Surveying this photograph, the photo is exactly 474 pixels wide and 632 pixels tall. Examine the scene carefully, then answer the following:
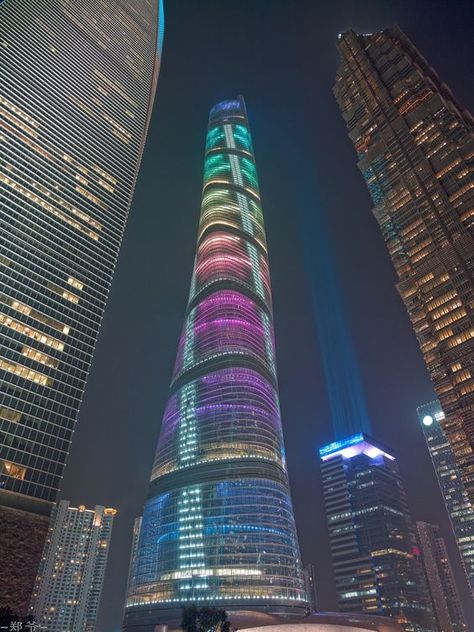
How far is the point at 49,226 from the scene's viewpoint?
318 ft

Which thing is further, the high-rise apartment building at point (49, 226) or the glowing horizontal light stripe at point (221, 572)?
the glowing horizontal light stripe at point (221, 572)

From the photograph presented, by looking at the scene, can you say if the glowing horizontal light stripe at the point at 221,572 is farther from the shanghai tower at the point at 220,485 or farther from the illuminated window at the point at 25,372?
the illuminated window at the point at 25,372

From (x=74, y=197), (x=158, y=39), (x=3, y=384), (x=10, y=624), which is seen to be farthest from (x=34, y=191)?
(x=158, y=39)

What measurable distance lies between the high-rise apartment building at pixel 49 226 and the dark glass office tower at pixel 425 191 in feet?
230

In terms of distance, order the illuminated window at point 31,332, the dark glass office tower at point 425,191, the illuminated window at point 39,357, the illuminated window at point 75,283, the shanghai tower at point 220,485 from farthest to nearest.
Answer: the shanghai tower at point 220,485 → the dark glass office tower at point 425,191 → the illuminated window at point 75,283 → the illuminated window at point 31,332 → the illuminated window at point 39,357

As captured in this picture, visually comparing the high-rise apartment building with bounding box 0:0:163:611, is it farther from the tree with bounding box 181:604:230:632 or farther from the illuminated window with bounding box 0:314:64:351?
the tree with bounding box 181:604:230:632

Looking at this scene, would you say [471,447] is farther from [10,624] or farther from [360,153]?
[360,153]

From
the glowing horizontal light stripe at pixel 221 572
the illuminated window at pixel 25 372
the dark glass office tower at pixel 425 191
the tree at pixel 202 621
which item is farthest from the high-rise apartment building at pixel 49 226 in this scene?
the dark glass office tower at pixel 425 191

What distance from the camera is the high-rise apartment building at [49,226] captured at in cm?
7138

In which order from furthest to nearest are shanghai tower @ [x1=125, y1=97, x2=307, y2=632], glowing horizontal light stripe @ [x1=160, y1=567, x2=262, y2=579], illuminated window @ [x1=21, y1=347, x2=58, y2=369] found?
shanghai tower @ [x1=125, y1=97, x2=307, y2=632] < glowing horizontal light stripe @ [x1=160, y1=567, x2=262, y2=579] < illuminated window @ [x1=21, y1=347, x2=58, y2=369]

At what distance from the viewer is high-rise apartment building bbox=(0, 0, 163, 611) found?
71375mm

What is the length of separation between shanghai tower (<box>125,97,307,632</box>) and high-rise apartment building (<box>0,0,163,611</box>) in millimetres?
60778

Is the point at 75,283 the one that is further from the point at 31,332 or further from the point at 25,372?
the point at 25,372

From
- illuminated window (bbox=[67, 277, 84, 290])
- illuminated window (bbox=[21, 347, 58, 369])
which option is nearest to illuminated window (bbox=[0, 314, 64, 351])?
illuminated window (bbox=[21, 347, 58, 369])
